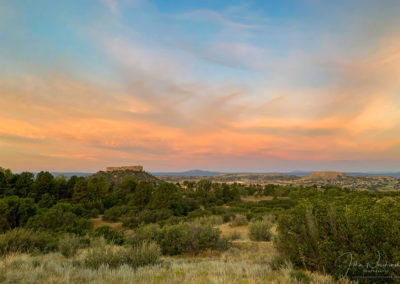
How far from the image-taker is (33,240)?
10141mm

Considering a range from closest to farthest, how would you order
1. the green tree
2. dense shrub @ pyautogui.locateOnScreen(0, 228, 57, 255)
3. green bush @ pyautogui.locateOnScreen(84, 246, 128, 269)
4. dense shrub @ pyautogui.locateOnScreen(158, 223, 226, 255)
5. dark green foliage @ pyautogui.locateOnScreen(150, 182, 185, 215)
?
green bush @ pyautogui.locateOnScreen(84, 246, 128, 269)
dense shrub @ pyautogui.locateOnScreen(0, 228, 57, 255)
dense shrub @ pyautogui.locateOnScreen(158, 223, 226, 255)
dark green foliage @ pyautogui.locateOnScreen(150, 182, 185, 215)
the green tree

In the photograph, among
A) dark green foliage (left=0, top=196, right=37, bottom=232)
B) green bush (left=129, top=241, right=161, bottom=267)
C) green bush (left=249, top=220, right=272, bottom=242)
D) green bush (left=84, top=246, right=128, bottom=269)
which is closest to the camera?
green bush (left=84, top=246, right=128, bottom=269)

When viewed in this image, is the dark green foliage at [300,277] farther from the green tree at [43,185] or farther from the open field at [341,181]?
the open field at [341,181]

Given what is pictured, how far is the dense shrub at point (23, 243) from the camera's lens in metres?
8.80

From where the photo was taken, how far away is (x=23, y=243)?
375 inches

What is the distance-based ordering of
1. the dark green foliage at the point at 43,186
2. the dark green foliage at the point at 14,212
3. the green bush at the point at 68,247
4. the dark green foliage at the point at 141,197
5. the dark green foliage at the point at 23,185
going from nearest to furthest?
the green bush at the point at 68,247, the dark green foliage at the point at 14,212, the dark green foliage at the point at 23,185, the dark green foliage at the point at 43,186, the dark green foliage at the point at 141,197

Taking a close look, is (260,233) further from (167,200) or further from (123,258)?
(167,200)

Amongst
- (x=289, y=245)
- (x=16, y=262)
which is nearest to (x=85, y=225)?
(x=16, y=262)

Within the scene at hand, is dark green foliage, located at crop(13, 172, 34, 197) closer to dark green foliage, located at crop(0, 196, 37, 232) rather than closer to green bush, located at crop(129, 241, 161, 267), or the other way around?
dark green foliage, located at crop(0, 196, 37, 232)

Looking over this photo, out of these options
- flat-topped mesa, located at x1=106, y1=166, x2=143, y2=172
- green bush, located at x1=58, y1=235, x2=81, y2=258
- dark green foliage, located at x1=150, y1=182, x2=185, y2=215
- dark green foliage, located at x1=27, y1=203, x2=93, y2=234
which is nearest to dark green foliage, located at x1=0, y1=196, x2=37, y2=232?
dark green foliage, located at x1=27, y1=203, x2=93, y2=234

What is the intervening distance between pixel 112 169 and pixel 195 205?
74905 mm

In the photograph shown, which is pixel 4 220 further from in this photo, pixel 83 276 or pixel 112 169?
pixel 112 169

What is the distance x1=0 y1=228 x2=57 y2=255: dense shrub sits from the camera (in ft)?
28.9
